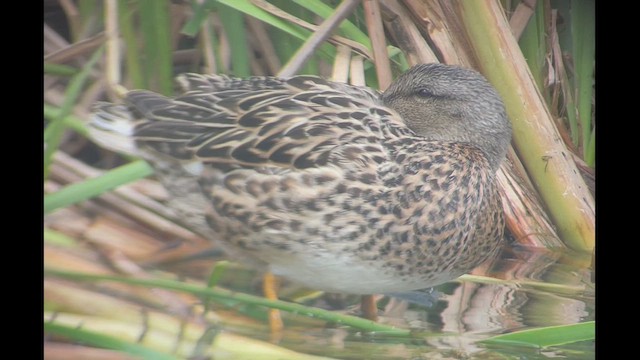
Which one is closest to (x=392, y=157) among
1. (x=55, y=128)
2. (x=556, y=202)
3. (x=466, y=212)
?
(x=466, y=212)

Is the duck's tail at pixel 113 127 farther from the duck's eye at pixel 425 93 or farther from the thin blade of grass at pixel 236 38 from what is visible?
the duck's eye at pixel 425 93

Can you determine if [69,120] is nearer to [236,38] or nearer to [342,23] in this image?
[236,38]

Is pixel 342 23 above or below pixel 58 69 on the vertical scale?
above

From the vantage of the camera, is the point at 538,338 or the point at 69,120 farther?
the point at 538,338

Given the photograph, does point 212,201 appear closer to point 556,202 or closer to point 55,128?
point 55,128

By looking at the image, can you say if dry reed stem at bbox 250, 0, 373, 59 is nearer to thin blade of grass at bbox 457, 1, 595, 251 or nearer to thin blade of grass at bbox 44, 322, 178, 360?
thin blade of grass at bbox 457, 1, 595, 251

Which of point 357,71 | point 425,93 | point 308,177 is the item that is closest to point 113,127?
point 308,177

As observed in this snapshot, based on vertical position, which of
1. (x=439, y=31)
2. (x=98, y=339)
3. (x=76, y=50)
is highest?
(x=439, y=31)

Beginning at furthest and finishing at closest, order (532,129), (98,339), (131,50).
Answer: (532,129), (131,50), (98,339)
